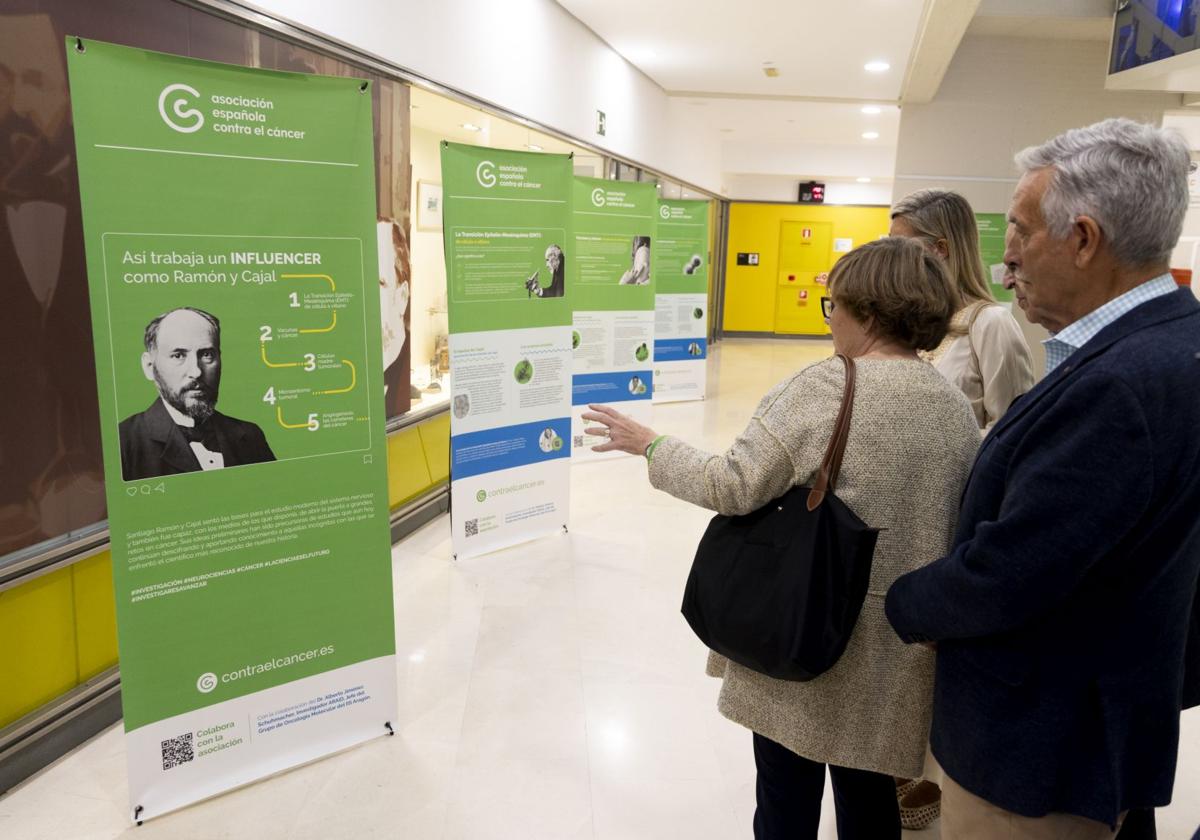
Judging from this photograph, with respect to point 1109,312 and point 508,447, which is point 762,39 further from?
point 1109,312

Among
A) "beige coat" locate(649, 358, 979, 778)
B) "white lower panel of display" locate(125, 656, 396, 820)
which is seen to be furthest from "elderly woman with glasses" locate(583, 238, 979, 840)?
"white lower panel of display" locate(125, 656, 396, 820)

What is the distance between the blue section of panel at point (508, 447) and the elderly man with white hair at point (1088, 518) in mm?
3352

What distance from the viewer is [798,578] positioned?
5.19 ft

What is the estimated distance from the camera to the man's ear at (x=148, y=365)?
7.49ft

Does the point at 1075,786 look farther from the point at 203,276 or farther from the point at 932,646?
the point at 203,276

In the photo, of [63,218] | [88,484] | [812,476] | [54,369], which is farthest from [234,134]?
[812,476]

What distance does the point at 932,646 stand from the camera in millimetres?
1516

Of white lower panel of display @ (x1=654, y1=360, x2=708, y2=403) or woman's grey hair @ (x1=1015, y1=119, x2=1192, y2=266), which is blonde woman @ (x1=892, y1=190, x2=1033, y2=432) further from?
white lower panel of display @ (x1=654, y1=360, x2=708, y2=403)

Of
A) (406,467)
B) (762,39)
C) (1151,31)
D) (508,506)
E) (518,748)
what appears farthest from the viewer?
(762,39)

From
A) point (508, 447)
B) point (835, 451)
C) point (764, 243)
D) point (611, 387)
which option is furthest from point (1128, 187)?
point (764, 243)

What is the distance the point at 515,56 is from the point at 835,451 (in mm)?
4958

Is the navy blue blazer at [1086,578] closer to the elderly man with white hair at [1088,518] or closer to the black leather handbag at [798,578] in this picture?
the elderly man with white hair at [1088,518]

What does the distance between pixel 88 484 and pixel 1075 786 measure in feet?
9.64

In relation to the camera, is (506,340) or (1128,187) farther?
(506,340)
